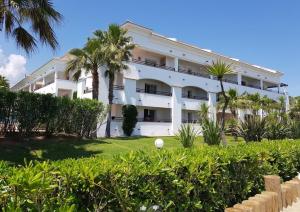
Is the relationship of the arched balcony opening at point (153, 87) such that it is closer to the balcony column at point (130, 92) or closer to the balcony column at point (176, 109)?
the balcony column at point (176, 109)

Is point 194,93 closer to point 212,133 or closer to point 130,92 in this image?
point 130,92

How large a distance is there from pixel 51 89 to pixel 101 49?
16.7m

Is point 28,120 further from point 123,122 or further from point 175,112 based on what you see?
point 175,112

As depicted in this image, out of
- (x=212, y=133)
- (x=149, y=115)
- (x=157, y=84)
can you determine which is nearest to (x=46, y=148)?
(x=212, y=133)

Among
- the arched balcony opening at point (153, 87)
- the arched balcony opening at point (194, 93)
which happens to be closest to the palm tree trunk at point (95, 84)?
the arched balcony opening at point (153, 87)

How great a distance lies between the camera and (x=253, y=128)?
51.7 feet

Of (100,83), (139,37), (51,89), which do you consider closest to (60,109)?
(100,83)

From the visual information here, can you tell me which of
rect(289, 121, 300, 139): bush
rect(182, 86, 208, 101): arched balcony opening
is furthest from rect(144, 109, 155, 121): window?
rect(289, 121, 300, 139): bush

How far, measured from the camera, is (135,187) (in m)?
3.70

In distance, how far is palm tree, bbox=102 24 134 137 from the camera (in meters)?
26.7

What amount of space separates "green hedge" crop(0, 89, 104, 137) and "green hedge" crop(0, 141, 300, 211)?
17359mm

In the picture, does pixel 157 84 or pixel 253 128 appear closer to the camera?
pixel 253 128

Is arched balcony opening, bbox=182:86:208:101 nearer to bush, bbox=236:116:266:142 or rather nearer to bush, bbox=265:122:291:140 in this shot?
bush, bbox=265:122:291:140

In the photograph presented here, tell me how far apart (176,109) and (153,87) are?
3789 mm
